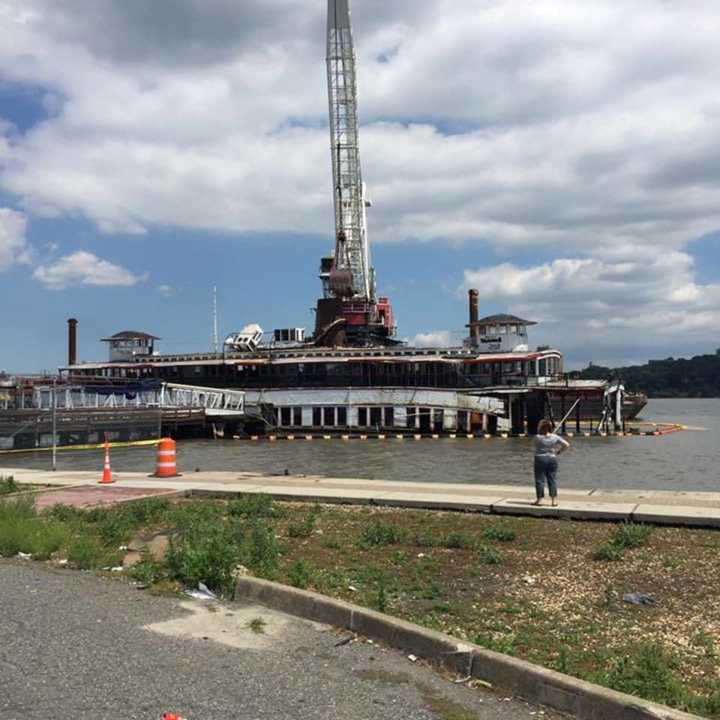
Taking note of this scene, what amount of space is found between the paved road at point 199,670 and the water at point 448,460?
22059 millimetres

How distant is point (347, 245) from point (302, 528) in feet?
291

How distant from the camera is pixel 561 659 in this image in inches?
244

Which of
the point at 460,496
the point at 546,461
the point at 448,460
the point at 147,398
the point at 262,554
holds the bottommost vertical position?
the point at 448,460

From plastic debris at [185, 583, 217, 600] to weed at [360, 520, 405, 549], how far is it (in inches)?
128

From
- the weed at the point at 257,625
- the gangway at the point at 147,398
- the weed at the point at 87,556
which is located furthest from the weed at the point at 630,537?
the gangway at the point at 147,398

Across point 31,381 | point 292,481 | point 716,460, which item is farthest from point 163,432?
point 292,481

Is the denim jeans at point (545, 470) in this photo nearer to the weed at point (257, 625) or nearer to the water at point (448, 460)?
the weed at point (257, 625)

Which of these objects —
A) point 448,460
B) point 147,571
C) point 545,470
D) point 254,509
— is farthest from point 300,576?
point 448,460

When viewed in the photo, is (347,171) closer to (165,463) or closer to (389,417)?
(389,417)

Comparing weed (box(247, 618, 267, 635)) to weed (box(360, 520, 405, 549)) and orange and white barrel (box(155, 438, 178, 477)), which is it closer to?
weed (box(360, 520, 405, 549))

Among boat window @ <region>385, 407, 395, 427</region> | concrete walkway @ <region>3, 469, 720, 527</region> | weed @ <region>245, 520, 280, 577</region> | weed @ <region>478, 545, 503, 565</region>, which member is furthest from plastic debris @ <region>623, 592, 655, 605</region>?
boat window @ <region>385, 407, 395, 427</region>

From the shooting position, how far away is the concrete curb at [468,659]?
17.1 feet

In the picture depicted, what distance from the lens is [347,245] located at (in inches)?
3917

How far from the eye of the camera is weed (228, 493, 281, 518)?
14.2 meters
